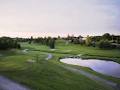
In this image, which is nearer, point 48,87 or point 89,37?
point 48,87

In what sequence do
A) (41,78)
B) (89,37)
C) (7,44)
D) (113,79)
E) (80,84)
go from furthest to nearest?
(89,37) → (7,44) → (113,79) → (41,78) → (80,84)

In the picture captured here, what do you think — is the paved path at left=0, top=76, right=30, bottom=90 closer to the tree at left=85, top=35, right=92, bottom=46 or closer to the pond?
the pond

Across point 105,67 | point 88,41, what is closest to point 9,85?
point 105,67

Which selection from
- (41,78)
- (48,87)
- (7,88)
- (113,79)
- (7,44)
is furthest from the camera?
(7,44)

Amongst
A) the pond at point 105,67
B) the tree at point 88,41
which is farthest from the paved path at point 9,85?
the tree at point 88,41

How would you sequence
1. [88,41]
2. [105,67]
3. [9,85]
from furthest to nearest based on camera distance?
A: [88,41] → [105,67] → [9,85]

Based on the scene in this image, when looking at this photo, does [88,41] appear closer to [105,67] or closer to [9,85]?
[105,67]

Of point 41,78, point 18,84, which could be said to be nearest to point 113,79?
point 41,78

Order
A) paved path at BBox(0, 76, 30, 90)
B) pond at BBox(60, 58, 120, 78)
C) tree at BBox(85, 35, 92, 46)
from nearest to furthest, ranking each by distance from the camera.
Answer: paved path at BBox(0, 76, 30, 90), pond at BBox(60, 58, 120, 78), tree at BBox(85, 35, 92, 46)

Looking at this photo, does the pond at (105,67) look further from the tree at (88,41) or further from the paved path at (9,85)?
the tree at (88,41)

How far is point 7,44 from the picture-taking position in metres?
99.9

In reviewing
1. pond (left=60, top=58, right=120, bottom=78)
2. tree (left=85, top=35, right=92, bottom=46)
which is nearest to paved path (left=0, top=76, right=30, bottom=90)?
pond (left=60, top=58, right=120, bottom=78)

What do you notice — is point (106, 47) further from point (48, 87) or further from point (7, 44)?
point (48, 87)

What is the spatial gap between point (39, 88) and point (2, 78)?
10610 millimetres
